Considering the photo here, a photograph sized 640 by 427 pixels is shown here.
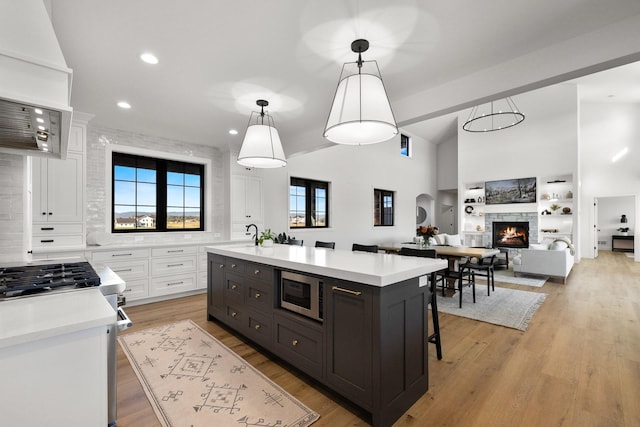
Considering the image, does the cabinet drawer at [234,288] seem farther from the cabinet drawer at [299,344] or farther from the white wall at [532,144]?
the white wall at [532,144]

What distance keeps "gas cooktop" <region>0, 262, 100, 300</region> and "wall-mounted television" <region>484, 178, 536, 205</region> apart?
10.3m

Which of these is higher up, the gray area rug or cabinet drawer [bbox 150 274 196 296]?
cabinet drawer [bbox 150 274 196 296]

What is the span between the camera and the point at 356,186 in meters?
7.97

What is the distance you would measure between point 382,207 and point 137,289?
691 cm

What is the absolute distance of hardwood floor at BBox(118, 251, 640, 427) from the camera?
1.83 meters

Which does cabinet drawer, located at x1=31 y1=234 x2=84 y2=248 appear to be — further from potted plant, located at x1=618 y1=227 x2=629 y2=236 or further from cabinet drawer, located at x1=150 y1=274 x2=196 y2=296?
potted plant, located at x1=618 y1=227 x2=629 y2=236

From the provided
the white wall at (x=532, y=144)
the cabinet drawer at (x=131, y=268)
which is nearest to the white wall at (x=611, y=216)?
the white wall at (x=532, y=144)

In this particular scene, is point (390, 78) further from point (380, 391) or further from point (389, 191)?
point (389, 191)

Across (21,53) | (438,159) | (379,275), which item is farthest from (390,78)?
(438,159)

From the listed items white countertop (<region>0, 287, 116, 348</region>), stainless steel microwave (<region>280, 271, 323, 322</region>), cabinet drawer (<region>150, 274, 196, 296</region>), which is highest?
white countertop (<region>0, 287, 116, 348</region>)

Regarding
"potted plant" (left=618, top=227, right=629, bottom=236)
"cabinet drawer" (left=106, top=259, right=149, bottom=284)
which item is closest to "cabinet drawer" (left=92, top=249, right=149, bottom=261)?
"cabinet drawer" (left=106, top=259, right=149, bottom=284)

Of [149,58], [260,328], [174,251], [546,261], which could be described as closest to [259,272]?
[260,328]

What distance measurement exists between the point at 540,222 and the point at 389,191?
14.6ft

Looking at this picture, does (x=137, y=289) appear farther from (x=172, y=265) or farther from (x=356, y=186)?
(x=356, y=186)
